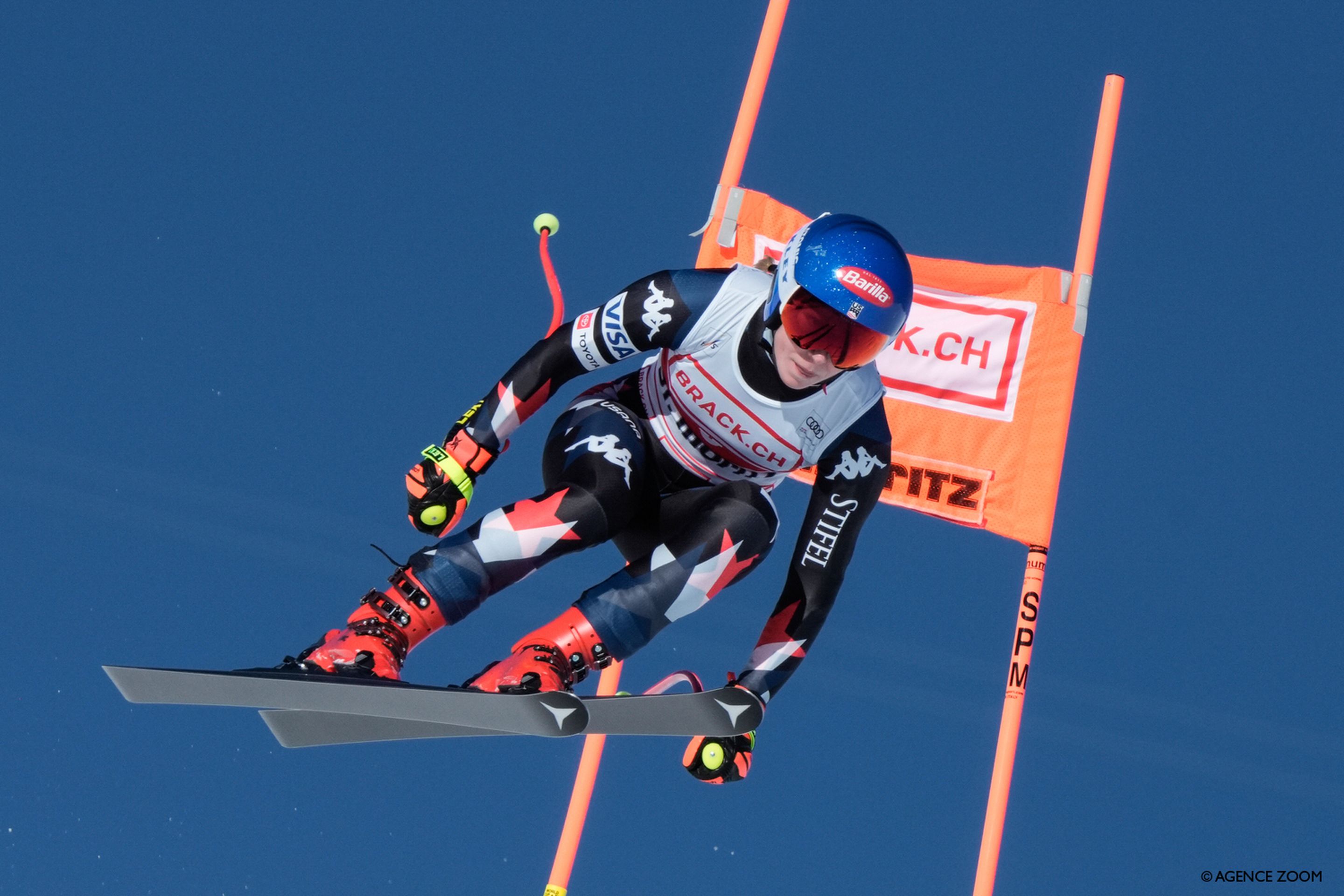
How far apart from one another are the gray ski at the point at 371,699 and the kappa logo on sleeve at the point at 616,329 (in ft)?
3.08

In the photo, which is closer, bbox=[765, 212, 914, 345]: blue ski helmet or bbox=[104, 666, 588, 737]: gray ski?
bbox=[104, 666, 588, 737]: gray ski

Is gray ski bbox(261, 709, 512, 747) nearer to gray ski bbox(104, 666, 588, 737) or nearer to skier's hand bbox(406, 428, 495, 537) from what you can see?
gray ski bbox(104, 666, 588, 737)

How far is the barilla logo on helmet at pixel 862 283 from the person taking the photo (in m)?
3.91

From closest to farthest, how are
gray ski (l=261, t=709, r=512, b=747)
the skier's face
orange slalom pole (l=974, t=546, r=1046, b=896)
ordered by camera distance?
gray ski (l=261, t=709, r=512, b=747), the skier's face, orange slalom pole (l=974, t=546, r=1046, b=896)

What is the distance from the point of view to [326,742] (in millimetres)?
4066

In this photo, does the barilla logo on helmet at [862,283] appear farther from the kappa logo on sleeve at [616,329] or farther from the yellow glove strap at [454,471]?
the yellow glove strap at [454,471]

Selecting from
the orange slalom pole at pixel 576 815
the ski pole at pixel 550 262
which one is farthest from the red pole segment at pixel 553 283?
the orange slalom pole at pixel 576 815

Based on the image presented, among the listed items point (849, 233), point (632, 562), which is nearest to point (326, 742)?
point (632, 562)

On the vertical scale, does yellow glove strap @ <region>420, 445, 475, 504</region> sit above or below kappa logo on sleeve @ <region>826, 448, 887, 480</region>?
below

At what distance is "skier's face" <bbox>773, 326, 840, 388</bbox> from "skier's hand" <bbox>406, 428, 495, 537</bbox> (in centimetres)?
71

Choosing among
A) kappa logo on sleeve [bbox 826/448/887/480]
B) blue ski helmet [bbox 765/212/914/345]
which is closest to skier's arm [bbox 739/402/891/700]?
kappa logo on sleeve [bbox 826/448/887/480]

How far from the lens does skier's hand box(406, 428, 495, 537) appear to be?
4.04 m

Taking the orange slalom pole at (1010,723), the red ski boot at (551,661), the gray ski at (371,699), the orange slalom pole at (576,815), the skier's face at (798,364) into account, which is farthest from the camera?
the orange slalom pole at (576,815)

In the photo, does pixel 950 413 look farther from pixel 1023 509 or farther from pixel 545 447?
pixel 545 447
